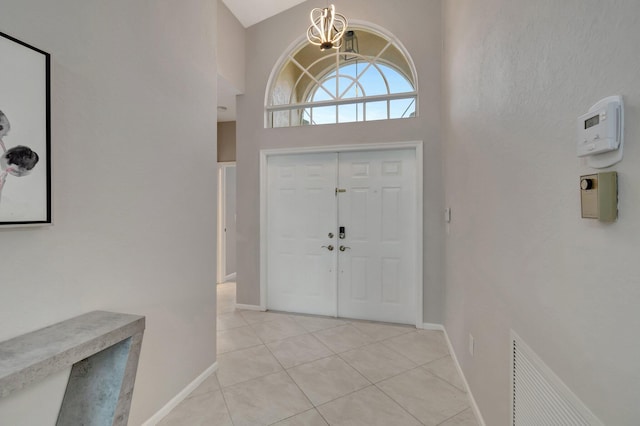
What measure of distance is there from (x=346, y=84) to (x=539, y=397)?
3480mm

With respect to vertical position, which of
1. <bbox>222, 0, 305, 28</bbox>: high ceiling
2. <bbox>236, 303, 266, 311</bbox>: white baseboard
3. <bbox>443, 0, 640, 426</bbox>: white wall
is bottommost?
<bbox>236, 303, 266, 311</bbox>: white baseboard

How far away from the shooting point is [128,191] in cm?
171

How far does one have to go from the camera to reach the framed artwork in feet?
3.65

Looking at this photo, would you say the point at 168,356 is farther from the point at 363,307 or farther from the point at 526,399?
the point at 363,307

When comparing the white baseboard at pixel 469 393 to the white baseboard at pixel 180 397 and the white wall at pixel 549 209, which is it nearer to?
the white wall at pixel 549 209

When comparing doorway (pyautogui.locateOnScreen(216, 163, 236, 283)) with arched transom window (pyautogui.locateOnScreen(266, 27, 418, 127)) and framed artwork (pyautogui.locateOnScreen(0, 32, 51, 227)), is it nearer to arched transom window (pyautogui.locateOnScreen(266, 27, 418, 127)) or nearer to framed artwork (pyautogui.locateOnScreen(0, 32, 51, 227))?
arched transom window (pyautogui.locateOnScreen(266, 27, 418, 127))

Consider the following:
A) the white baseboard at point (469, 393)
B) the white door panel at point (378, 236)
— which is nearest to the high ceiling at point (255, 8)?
the white door panel at point (378, 236)

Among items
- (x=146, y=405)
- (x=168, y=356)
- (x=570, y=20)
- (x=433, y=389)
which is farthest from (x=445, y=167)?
(x=146, y=405)

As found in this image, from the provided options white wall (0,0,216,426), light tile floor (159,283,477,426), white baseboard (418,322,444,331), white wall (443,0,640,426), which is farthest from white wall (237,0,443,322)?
white wall (0,0,216,426)

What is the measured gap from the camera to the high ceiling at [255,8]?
11.4 feet

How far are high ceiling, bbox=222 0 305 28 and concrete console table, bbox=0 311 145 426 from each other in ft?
11.7

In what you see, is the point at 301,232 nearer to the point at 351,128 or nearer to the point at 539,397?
the point at 351,128

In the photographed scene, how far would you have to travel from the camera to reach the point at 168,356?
6.50 ft

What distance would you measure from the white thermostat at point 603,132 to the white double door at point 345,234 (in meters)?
2.64
